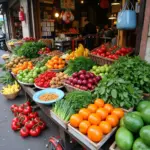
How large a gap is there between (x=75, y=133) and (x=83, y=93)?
2.02 feet

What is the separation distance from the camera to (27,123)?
9.75 feet

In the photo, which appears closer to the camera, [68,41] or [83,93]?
[83,93]

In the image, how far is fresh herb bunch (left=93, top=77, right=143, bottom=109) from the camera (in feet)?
6.49

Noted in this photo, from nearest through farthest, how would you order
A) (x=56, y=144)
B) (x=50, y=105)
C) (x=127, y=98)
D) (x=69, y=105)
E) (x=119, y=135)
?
(x=119, y=135)
(x=127, y=98)
(x=69, y=105)
(x=56, y=144)
(x=50, y=105)

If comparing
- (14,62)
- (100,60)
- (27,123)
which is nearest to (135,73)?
(100,60)

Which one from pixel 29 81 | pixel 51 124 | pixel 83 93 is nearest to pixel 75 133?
pixel 83 93

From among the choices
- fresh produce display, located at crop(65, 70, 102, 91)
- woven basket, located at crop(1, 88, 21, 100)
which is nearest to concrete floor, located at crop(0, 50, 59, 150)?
woven basket, located at crop(1, 88, 21, 100)

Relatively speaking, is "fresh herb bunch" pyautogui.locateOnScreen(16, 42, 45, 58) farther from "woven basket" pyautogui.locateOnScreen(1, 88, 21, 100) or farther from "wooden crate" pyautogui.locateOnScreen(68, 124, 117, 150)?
"wooden crate" pyautogui.locateOnScreen(68, 124, 117, 150)

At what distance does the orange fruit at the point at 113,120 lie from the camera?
5.78ft

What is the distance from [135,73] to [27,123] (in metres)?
2.18

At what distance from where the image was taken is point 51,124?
10.8ft

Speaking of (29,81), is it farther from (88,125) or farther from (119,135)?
(119,135)

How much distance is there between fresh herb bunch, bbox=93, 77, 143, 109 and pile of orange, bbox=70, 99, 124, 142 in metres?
0.10

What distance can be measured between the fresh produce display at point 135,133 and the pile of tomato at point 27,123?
6.18 feet
